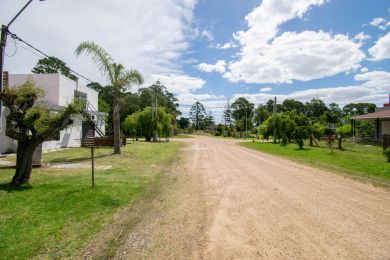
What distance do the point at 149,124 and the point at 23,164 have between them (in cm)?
3075

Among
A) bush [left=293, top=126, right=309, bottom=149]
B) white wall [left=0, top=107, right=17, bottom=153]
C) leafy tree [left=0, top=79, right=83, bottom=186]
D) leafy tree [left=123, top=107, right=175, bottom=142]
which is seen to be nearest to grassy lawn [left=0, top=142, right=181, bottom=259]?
leafy tree [left=0, top=79, right=83, bottom=186]

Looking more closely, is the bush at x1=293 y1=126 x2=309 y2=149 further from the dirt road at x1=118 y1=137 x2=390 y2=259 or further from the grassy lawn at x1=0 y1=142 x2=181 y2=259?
the grassy lawn at x1=0 y1=142 x2=181 y2=259

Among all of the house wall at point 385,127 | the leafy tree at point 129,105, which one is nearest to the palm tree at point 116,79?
the house wall at point 385,127

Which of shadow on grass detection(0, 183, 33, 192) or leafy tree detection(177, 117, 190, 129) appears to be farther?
leafy tree detection(177, 117, 190, 129)

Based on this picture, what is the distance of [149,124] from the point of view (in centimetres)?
3978

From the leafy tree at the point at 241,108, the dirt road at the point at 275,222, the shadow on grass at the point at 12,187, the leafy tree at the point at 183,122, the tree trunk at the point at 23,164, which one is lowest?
the dirt road at the point at 275,222

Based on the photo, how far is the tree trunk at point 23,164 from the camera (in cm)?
902

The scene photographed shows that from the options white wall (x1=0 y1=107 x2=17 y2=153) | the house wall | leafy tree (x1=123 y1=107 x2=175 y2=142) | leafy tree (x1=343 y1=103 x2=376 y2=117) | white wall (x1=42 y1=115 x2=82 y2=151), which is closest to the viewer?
white wall (x1=0 y1=107 x2=17 y2=153)

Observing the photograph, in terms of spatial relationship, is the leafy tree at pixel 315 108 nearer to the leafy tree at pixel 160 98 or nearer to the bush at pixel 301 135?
the leafy tree at pixel 160 98

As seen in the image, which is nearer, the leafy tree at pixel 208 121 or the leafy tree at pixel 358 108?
the leafy tree at pixel 358 108

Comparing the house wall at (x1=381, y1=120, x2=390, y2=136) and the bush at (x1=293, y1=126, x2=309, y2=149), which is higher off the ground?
the house wall at (x1=381, y1=120, x2=390, y2=136)

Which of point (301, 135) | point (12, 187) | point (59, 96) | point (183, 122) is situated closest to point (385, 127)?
point (301, 135)

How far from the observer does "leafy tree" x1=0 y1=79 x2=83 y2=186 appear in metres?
9.06

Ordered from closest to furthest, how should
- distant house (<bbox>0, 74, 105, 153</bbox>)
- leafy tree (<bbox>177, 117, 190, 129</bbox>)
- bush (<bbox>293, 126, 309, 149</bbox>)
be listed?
distant house (<bbox>0, 74, 105, 153</bbox>) → bush (<bbox>293, 126, 309, 149</bbox>) → leafy tree (<bbox>177, 117, 190, 129</bbox>)
